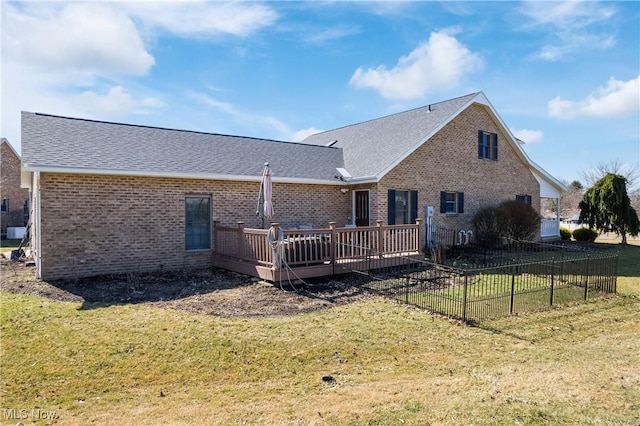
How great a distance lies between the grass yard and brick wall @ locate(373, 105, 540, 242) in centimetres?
804

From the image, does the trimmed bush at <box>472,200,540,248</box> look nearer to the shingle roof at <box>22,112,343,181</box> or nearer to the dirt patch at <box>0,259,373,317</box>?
the shingle roof at <box>22,112,343,181</box>

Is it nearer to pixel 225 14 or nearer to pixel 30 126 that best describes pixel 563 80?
pixel 225 14

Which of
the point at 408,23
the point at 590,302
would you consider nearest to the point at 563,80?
the point at 408,23

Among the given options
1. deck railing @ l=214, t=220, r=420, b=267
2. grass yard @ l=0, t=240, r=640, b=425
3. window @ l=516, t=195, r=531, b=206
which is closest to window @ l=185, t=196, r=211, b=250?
deck railing @ l=214, t=220, r=420, b=267

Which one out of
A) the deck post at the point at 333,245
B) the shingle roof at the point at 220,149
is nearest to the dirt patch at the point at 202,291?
the deck post at the point at 333,245

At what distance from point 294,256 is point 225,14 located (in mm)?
6692

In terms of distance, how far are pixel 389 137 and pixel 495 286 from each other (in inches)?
342

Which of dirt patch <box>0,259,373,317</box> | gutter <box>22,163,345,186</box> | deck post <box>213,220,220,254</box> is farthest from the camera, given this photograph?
deck post <box>213,220,220,254</box>

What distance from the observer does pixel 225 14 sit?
35.2ft

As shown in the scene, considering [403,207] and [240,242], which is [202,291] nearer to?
[240,242]

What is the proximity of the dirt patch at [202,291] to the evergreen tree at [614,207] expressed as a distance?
743 inches

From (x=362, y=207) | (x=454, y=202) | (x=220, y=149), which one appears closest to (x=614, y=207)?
(x=454, y=202)

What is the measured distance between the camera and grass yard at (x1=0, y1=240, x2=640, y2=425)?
422cm

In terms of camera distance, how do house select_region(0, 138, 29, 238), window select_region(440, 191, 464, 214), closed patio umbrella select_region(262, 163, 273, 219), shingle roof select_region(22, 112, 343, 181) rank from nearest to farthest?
shingle roof select_region(22, 112, 343, 181) < closed patio umbrella select_region(262, 163, 273, 219) < window select_region(440, 191, 464, 214) < house select_region(0, 138, 29, 238)
